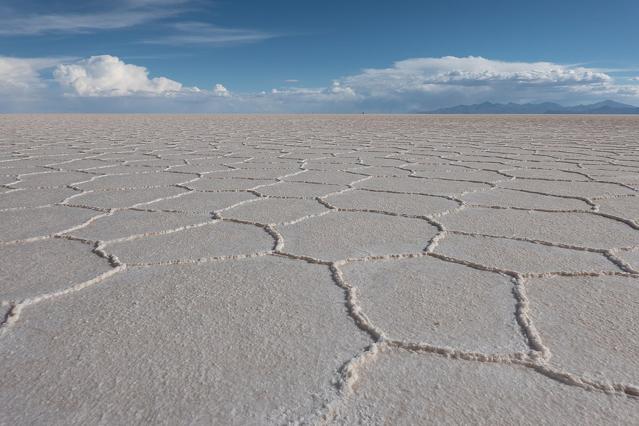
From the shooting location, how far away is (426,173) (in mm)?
3092

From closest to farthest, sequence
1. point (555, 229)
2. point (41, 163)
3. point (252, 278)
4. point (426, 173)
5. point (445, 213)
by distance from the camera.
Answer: point (252, 278) < point (555, 229) < point (445, 213) < point (426, 173) < point (41, 163)

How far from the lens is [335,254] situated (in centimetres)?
146

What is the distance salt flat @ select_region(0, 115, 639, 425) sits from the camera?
767 millimetres

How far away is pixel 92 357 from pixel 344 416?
436 mm

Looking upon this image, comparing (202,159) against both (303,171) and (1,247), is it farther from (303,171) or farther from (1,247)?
(1,247)

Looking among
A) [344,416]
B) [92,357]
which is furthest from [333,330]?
[92,357]

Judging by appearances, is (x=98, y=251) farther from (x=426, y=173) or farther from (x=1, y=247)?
(x=426, y=173)

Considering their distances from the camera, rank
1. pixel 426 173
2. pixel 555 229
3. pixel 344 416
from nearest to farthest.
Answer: pixel 344 416
pixel 555 229
pixel 426 173

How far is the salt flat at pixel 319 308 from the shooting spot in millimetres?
767

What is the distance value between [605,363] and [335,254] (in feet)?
2.42

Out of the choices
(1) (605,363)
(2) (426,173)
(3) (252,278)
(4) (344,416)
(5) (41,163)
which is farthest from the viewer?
(5) (41,163)

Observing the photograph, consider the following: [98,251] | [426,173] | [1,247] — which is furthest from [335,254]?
[426,173]

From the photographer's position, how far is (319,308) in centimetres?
110

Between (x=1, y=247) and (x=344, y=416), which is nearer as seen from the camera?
(x=344, y=416)
